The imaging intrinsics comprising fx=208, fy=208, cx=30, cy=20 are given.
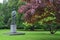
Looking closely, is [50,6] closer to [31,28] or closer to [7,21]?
[31,28]

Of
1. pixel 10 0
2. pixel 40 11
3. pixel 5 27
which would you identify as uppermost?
pixel 10 0

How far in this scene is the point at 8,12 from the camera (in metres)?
33.5

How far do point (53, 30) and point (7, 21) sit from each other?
14.4 metres

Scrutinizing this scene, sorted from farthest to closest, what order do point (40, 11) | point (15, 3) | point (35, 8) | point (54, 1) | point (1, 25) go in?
point (1, 25) → point (15, 3) → point (40, 11) → point (35, 8) → point (54, 1)

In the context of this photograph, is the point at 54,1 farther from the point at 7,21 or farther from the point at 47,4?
the point at 7,21

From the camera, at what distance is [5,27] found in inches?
1320

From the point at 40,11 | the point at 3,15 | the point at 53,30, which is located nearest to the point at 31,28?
the point at 3,15

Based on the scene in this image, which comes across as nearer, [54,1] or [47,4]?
[54,1]

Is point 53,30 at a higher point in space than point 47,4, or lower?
lower

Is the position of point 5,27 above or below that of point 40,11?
below

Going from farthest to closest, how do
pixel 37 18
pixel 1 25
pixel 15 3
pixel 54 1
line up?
pixel 1 25, pixel 15 3, pixel 37 18, pixel 54 1

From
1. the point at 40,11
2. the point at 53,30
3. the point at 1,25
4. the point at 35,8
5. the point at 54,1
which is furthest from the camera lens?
the point at 1,25

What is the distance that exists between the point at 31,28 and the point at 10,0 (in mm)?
4980

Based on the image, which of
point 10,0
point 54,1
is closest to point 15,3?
point 10,0
